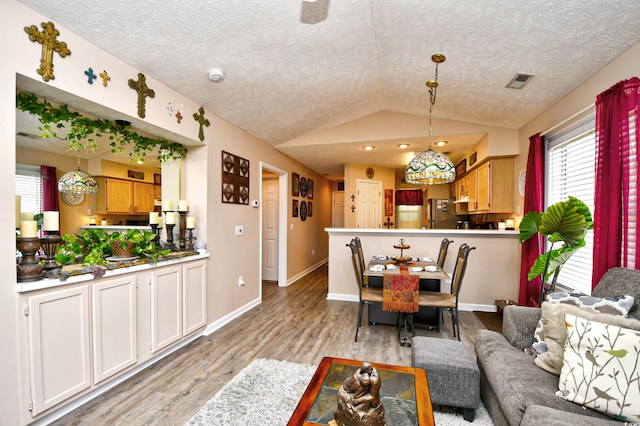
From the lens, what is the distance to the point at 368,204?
20.9 ft

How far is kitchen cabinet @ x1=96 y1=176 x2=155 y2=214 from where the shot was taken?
5.28 m

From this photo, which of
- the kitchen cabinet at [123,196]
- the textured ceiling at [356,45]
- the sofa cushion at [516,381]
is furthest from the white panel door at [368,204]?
the kitchen cabinet at [123,196]

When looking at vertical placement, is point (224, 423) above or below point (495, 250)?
below

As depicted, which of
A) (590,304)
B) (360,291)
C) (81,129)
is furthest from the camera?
(360,291)

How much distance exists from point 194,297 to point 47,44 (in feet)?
7.67

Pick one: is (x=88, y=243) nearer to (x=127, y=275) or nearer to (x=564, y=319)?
(x=127, y=275)

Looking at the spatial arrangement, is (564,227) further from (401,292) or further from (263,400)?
(263,400)

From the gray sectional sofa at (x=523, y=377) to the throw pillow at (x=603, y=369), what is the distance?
0.06 m

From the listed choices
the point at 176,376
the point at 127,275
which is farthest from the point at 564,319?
the point at 127,275

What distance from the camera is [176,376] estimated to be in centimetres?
237

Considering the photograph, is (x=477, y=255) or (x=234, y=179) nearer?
(x=234, y=179)

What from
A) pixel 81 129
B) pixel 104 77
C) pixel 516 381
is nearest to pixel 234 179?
pixel 81 129

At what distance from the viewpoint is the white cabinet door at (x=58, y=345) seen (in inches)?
67.4

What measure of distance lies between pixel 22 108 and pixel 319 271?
580 centimetres
